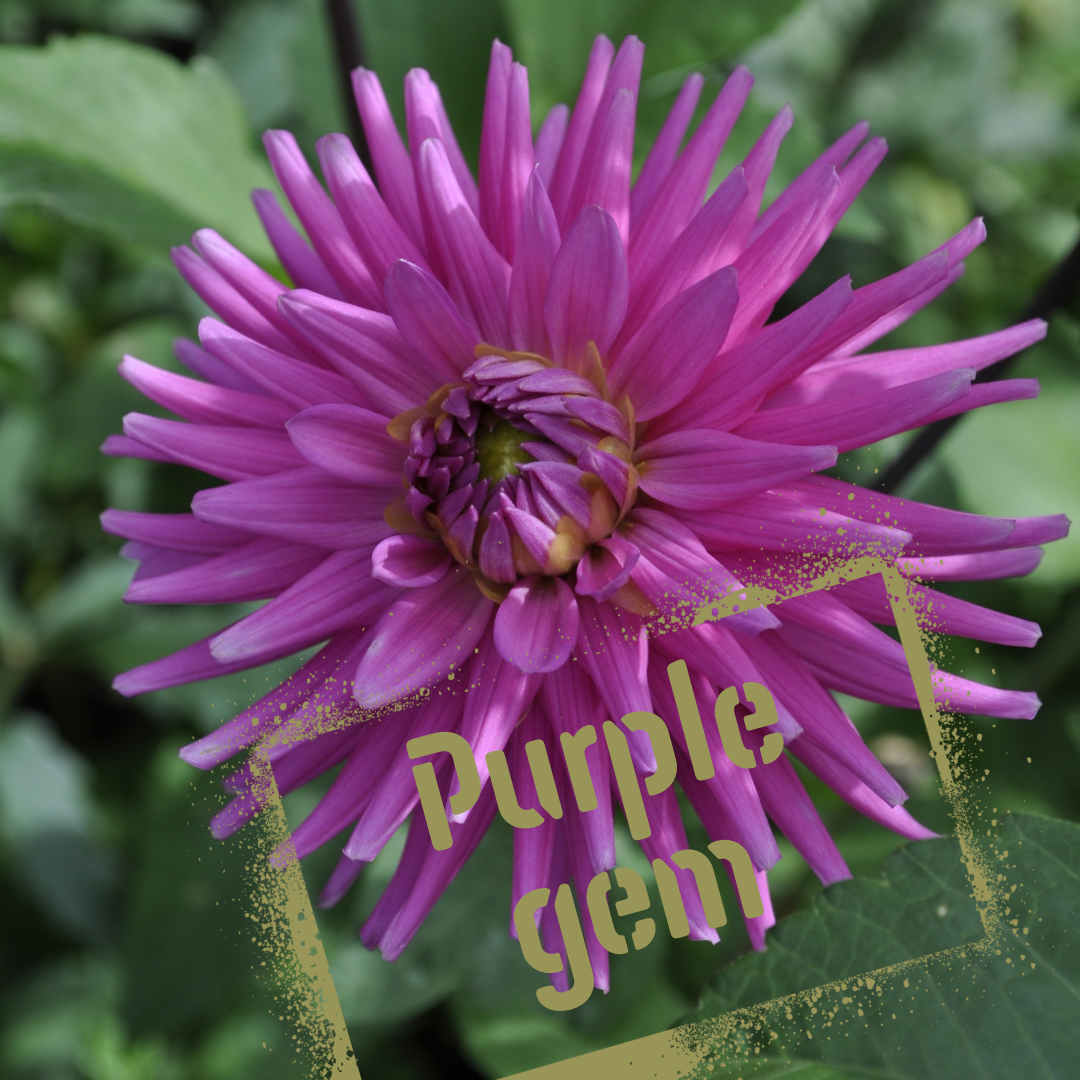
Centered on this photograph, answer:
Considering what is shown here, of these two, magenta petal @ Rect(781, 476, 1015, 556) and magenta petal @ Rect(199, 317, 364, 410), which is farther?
magenta petal @ Rect(199, 317, 364, 410)

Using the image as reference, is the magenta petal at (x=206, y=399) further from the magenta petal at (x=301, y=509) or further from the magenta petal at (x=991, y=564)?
the magenta petal at (x=991, y=564)

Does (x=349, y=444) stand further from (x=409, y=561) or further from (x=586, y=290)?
(x=586, y=290)

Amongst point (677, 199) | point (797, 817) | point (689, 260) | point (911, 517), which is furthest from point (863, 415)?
point (797, 817)

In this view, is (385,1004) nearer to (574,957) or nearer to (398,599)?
(574,957)

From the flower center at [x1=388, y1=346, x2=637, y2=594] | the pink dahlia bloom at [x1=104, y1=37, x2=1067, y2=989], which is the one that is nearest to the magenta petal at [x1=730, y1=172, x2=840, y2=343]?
the pink dahlia bloom at [x1=104, y1=37, x2=1067, y2=989]

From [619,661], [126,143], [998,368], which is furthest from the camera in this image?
[126,143]

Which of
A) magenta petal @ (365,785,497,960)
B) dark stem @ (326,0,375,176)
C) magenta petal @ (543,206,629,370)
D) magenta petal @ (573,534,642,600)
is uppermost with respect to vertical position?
dark stem @ (326,0,375,176)

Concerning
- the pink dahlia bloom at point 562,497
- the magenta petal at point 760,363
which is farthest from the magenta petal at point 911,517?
the magenta petal at point 760,363

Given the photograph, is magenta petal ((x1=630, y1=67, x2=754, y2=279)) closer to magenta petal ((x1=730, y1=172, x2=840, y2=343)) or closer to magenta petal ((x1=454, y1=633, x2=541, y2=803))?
magenta petal ((x1=730, y1=172, x2=840, y2=343))
